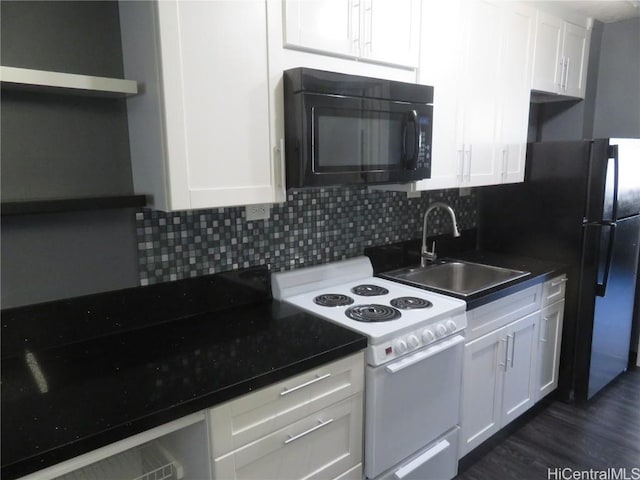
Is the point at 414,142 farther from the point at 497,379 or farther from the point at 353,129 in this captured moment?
the point at 497,379

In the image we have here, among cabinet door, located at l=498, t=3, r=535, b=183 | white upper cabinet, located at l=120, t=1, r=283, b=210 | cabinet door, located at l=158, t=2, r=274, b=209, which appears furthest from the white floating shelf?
cabinet door, located at l=498, t=3, r=535, b=183

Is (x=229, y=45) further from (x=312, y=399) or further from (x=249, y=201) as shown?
(x=312, y=399)

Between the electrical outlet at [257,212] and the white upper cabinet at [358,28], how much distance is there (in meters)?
0.66

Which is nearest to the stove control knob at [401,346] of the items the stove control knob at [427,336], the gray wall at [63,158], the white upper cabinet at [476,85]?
the stove control knob at [427,336]

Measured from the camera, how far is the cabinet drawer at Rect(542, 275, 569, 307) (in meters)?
Result: 2.46

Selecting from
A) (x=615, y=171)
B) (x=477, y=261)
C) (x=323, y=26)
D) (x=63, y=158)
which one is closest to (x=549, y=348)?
(x=477, y=261)

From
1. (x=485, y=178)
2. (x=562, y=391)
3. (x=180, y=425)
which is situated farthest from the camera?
(x=562, y=391)

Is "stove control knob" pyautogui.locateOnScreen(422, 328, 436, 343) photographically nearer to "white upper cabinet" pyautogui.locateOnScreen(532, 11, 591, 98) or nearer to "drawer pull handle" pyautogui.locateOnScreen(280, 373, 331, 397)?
"drawer pull handle" pyautogui.locateOnScreen(280, 373, 331, 397)

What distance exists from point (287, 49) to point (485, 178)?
4.33 ft

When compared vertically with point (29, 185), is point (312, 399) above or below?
below

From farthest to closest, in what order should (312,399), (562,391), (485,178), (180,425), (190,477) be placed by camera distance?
(562,391)
(485,178)
(312,399)
(190,477)
(180,425)

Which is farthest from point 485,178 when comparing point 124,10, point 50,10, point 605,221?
point 50,10

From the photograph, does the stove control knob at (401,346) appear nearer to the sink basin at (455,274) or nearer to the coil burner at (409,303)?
the coil burner at (409,303)

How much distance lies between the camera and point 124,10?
150 centimetres
